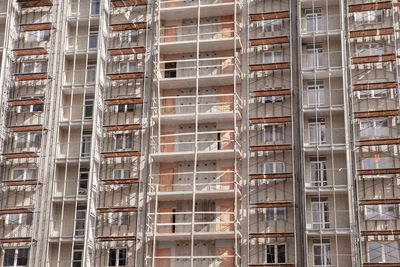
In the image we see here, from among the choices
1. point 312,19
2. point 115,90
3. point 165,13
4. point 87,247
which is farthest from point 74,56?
point 312,19

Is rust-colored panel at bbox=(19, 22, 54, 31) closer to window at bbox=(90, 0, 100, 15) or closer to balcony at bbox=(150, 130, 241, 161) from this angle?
window at bbox=(90, 0, 100, 15)

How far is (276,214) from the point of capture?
138ft

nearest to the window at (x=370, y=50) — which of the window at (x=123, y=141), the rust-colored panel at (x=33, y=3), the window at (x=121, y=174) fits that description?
the window at (x=123, y=141)

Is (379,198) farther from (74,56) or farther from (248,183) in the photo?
(74,56)

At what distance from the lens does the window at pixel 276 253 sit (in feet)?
135

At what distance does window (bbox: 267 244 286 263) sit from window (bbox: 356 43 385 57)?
13078 millimetres

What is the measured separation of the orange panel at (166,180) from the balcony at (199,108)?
3192 mm

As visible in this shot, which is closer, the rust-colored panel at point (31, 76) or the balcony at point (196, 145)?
the balcony at point (196, 145)

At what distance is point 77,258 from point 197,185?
28.3 feet

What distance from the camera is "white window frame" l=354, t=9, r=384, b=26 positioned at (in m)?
44.5

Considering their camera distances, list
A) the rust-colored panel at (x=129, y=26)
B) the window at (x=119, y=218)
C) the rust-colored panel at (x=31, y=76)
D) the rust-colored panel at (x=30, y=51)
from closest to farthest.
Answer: the window at (x=119, y=218), the rust-colored panel at (x=31, y=76), the rust-colored panel at (x=30, y=51), the rust-colored panel at (x=129, y=26)

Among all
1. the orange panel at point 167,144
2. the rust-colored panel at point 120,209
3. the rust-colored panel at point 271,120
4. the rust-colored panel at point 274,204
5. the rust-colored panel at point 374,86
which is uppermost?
the rust-colored panel at point 374,86

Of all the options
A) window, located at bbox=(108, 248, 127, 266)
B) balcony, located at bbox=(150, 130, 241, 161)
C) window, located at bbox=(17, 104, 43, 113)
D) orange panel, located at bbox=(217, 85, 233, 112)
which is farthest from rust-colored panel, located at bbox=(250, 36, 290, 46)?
window, located at bbox=(108, 248, 127, 266)

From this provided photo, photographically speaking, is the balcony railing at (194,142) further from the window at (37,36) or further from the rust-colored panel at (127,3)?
the window at (37,36)
